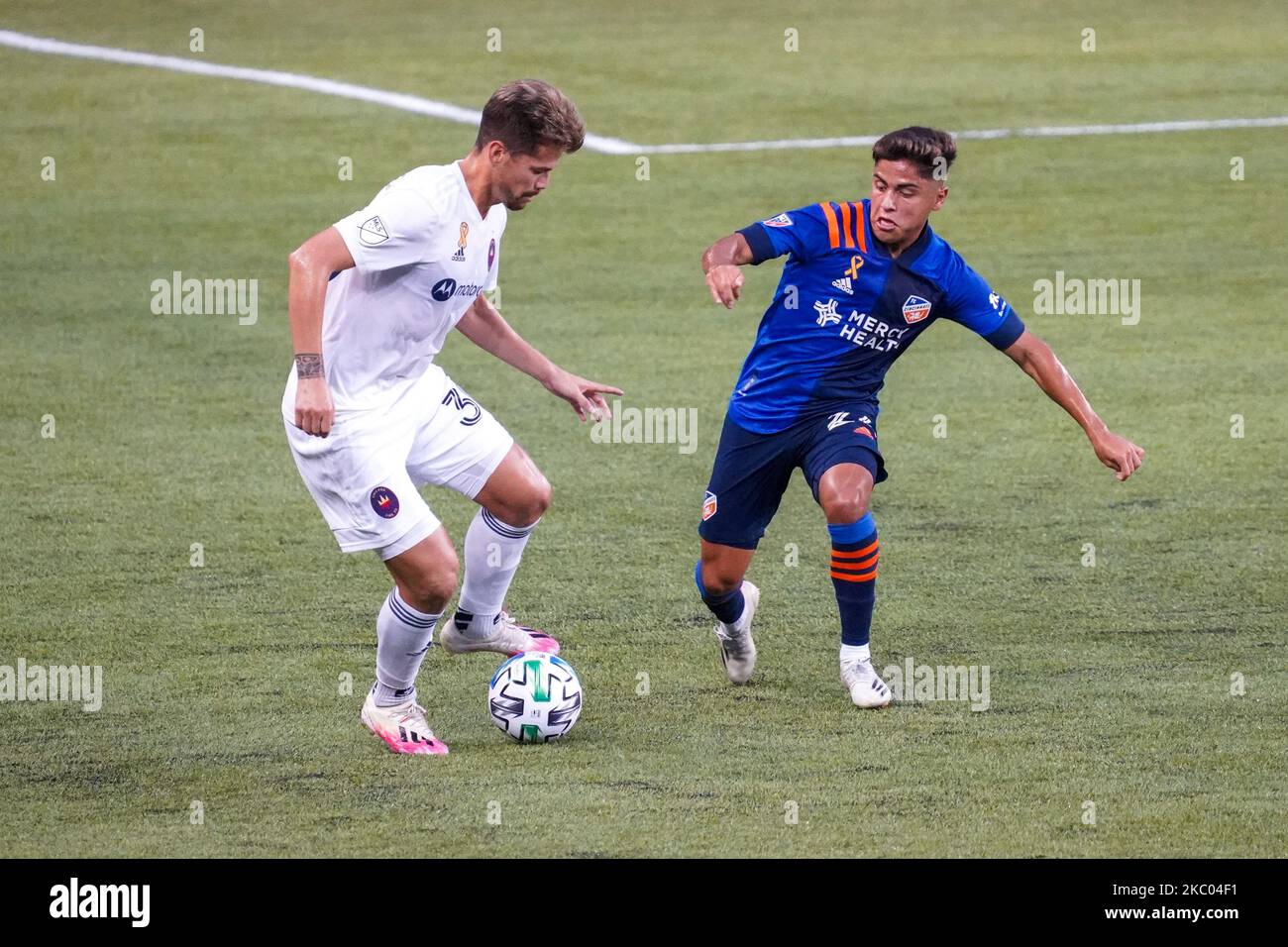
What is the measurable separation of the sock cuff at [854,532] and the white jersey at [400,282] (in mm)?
1534

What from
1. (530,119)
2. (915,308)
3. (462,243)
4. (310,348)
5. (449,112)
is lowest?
(310,348)

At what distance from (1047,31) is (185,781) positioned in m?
20.1

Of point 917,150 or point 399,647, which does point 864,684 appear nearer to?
point 399,647

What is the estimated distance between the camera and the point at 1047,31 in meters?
24.2

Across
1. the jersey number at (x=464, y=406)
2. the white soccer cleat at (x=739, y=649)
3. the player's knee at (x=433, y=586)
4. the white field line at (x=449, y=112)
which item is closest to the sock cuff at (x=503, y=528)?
the jersey number at (x=464, y=406)

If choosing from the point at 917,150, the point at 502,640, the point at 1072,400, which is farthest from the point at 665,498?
the point at 917,150

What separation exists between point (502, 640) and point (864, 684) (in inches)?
54.8

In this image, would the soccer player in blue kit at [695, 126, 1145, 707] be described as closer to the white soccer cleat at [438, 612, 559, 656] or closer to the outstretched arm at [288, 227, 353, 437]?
the white soccer cleat at [438, 612, 559, 656]

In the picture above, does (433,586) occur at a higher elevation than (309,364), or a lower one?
lower

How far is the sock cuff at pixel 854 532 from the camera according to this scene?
6.95 meters

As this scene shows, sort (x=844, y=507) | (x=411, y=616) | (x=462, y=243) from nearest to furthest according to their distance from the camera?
1. (x=462, y=243)
2. (x=411, y=616)
3. (x=844, y=507)

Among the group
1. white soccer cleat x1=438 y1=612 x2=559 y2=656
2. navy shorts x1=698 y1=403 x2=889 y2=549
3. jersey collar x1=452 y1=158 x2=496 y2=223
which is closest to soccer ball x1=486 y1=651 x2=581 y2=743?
white soccer cleat x1=438 y1=612 x2=559 y2=656

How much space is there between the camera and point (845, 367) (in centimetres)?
715

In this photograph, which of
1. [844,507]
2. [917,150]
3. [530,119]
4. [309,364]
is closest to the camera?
[309,364]
